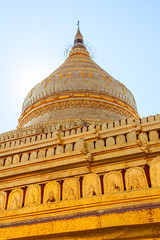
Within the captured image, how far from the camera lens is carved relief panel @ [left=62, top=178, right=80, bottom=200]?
5016 millimetres

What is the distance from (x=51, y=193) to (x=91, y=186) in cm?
76

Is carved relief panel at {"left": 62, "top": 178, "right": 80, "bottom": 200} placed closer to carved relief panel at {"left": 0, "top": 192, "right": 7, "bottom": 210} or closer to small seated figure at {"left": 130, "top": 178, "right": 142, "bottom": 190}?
small seated figure at {"left": 130, "top": 178, "right": 142, "bottom": 190}

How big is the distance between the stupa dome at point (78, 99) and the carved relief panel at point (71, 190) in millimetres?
11837

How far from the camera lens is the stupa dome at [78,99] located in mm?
18203

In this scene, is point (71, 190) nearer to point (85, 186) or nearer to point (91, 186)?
point (85, 186)

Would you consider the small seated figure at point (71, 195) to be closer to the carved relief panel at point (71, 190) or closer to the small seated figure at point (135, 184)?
the carved relief panel at point (71, 190)

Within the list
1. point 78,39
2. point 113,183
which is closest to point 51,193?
point 113,183

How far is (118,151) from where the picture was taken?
655cm

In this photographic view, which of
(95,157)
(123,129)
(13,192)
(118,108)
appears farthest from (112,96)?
(13,192)

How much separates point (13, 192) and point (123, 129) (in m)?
5.90

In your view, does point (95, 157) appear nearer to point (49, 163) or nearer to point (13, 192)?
point (49, 163)

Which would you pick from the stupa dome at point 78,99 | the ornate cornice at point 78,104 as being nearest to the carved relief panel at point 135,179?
the stupa dome at point 78,99

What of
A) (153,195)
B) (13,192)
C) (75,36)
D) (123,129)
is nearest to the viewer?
(153,195)

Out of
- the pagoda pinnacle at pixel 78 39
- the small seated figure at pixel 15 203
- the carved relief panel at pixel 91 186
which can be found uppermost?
the pagoda pinnacle at pixel 78 39
